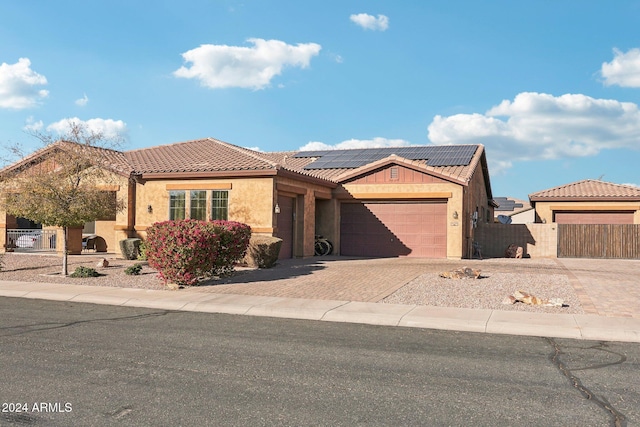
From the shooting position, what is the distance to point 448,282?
606 inches

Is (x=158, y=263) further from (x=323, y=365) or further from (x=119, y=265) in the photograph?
(x=323, y=365)

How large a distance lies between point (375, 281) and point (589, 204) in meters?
20.5

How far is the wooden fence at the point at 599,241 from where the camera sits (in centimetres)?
2677

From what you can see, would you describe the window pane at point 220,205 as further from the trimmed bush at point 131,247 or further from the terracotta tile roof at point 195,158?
the trimmed bush at point 131,247

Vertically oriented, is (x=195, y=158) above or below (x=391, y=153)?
below

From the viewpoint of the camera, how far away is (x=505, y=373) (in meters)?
6.79

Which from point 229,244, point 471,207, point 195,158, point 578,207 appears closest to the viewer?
point 229,244

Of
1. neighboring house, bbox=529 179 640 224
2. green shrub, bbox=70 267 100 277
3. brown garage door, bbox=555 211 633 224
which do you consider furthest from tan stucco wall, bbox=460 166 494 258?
green shrub, bbox=70 267 100 277

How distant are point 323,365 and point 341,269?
11.6 metres

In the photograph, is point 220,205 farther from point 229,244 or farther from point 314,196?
point 229,244

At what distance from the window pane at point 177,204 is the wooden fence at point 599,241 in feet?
60.8

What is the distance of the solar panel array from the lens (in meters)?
27.4

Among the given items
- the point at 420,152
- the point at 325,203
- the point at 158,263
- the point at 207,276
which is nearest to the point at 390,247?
the point at 325,203

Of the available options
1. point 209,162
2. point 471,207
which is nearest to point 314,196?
point 209,162
